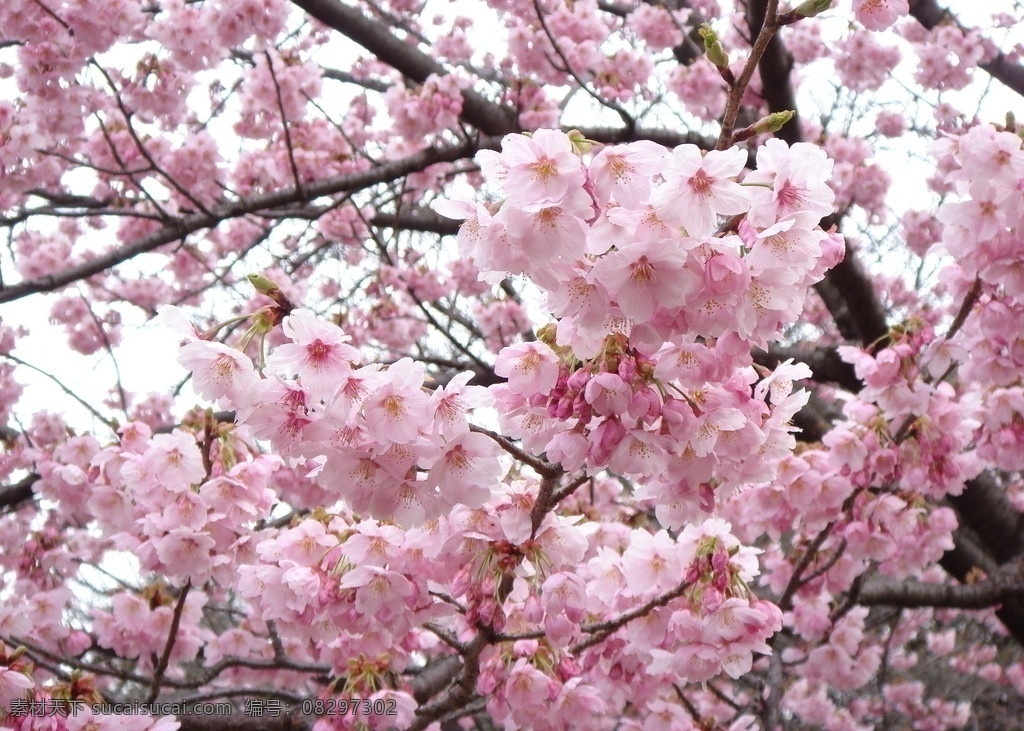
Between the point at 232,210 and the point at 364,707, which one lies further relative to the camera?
the point at 232,210

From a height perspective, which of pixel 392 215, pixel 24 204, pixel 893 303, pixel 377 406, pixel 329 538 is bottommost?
pixel 377 406

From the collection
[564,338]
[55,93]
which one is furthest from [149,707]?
[55,93]

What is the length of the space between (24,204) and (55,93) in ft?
3.43

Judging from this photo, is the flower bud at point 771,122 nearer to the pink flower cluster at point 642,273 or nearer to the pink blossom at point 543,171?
the pink flower cluster at point 642,273

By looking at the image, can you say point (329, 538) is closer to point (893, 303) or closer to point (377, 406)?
point (377, 406)

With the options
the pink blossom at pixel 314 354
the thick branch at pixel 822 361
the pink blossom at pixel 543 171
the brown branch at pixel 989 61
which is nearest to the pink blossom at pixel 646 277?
the pink blossom at pixel 543 171

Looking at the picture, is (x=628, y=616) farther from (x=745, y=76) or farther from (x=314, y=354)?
(x=745, y=76)

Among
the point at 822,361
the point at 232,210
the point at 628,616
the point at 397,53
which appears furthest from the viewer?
the point at 397,53

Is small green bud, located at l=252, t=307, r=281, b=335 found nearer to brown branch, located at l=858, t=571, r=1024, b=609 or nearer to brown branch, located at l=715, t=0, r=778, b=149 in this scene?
brown branch, located at l=715, t=0, r=778, b=149

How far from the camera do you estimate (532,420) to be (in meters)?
1.35

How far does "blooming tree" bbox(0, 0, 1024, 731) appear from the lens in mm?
1146

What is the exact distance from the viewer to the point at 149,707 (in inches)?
90.0

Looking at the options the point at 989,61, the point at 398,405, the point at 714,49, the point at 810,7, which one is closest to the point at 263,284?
the point at 398,405

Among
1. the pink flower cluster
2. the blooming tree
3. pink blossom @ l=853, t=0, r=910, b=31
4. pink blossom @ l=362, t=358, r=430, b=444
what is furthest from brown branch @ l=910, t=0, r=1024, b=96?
pink blossom @ l=362, t=358, r=430, b=444
